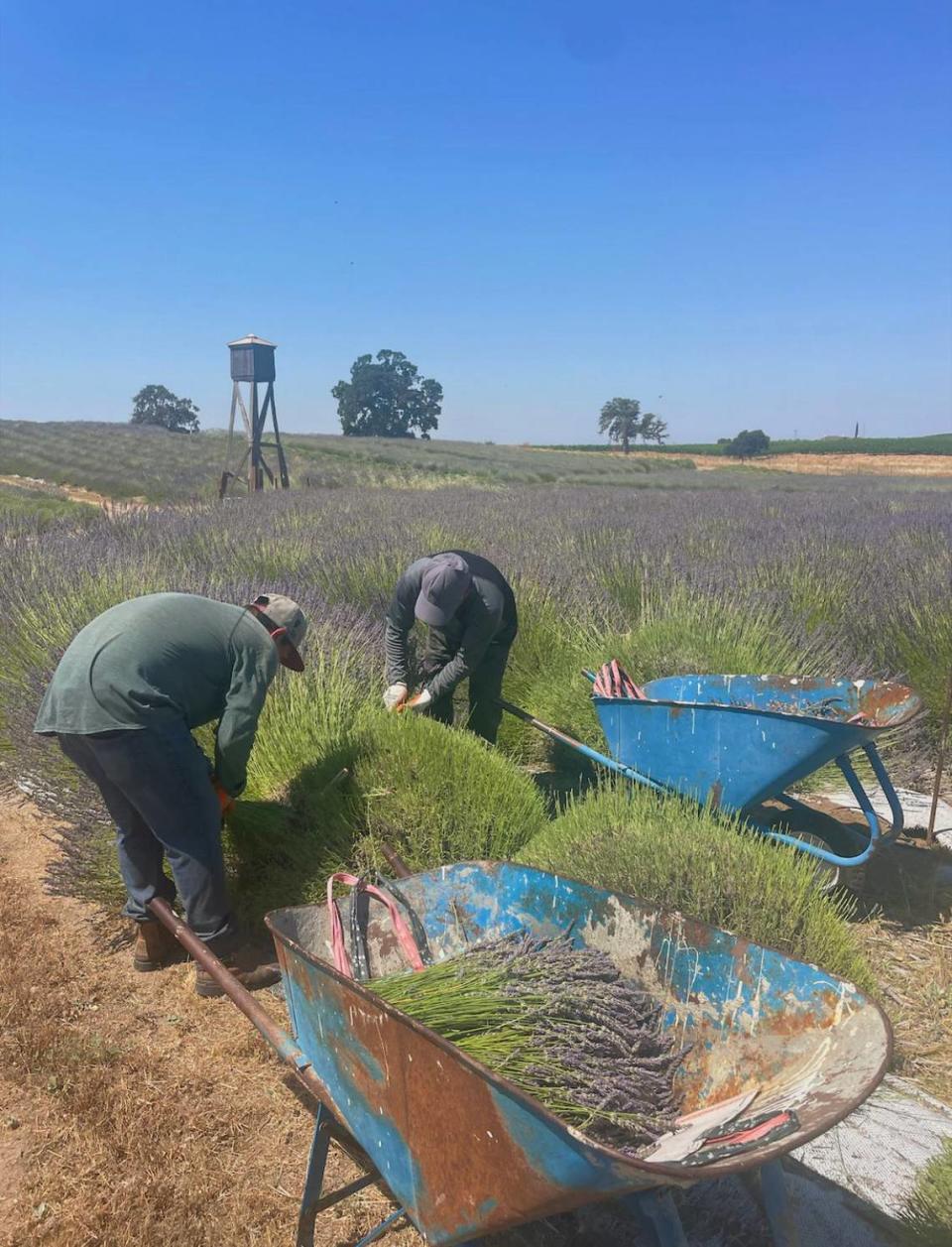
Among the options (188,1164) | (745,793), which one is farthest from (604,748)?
(188,1164)

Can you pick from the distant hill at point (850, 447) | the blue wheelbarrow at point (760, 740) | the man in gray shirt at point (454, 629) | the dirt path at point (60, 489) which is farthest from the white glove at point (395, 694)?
the distant hill at point (850, 447)

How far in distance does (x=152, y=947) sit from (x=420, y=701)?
147 cm

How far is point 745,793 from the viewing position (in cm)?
332

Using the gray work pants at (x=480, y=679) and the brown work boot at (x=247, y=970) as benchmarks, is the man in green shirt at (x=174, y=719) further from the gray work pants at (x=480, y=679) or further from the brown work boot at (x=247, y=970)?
the gray work pants at (x=480, y=679)

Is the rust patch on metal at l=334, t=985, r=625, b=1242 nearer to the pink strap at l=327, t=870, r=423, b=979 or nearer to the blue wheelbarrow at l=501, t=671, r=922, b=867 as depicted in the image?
the pink strap at l=327, t=870, r=423, b=979

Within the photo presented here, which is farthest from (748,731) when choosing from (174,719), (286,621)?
(174,719)

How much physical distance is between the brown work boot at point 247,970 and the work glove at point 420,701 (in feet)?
3.84

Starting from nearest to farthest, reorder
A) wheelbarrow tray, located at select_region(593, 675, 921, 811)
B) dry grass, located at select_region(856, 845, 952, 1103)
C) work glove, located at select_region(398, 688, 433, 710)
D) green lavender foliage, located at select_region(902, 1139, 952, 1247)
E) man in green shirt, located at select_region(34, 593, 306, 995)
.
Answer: green lavender foliage, located at select_region(902, 1139, 952, 1247) < dry grass, located at select_region(856, 845, 952, 1103) < man in green shirt, located at select_region(34, 593, 306, 995) < wheelbarrow tray, located at select_region(593, 675, 921, 811) < work glove, located at select_region(398, 688, 433, 710)

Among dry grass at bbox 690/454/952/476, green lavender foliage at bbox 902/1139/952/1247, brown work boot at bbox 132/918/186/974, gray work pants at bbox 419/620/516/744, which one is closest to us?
green lavender foliage at bbox 902/1139/952/1247

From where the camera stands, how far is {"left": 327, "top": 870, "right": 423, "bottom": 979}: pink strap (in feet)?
7.13

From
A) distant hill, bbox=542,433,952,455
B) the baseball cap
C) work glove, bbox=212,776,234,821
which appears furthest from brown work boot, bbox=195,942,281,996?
distant hill, bbox=542,433,952,455

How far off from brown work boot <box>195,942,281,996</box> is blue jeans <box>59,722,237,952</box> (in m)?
0.11

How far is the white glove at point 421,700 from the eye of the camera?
13.0 feet

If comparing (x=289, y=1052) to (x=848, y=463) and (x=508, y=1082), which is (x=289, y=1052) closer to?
(x=508, y=1082)
